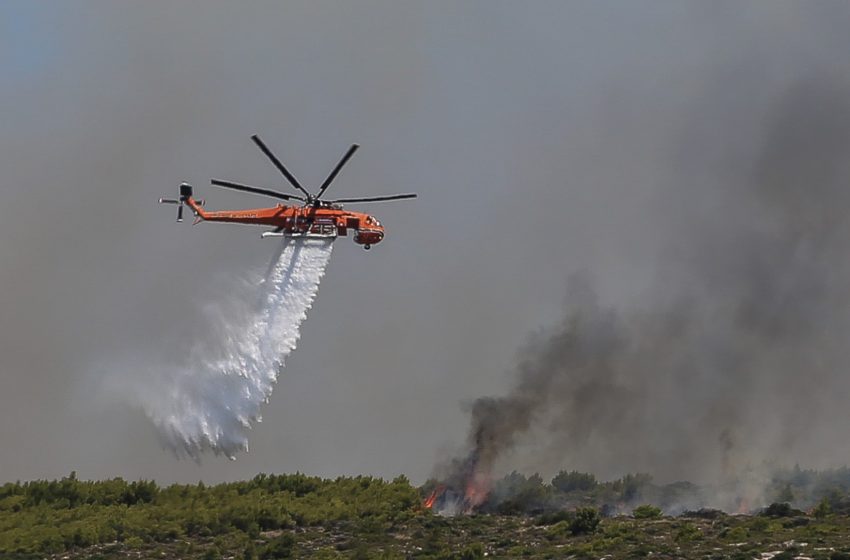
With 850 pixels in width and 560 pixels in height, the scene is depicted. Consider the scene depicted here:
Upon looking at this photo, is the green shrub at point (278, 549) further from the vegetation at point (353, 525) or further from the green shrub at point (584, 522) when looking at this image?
the green shrub at point (584, 522)

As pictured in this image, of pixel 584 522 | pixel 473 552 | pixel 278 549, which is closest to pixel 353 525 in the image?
pixel 278 549

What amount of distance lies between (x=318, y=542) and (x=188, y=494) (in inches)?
522

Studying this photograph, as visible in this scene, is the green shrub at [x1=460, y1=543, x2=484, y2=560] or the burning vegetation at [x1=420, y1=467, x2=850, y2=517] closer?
the green shrub at [x1=460, y1=543, x2=484, y2=560]

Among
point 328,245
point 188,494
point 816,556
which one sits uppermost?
point 328,245

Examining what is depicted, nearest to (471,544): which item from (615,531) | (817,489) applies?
(615,531)

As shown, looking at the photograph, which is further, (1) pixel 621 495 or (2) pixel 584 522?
(1) pixel 621 495

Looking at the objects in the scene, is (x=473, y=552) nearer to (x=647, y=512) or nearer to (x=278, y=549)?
(x=278, y=549)

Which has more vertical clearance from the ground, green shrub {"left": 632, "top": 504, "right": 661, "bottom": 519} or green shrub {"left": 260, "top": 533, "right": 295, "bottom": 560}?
green shrub {"left": 632, "top": 504, "right": 661, "bottom": 519}

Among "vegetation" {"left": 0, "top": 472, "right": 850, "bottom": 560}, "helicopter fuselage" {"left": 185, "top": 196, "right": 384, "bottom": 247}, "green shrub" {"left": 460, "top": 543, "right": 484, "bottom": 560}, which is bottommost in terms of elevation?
"green shrub" {"left": 460, "top": 543, "right": 484, "bottom": 560}

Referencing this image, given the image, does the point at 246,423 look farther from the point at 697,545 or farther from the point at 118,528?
the point at 697,545

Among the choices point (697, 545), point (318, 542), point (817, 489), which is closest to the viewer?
point (697, 545)

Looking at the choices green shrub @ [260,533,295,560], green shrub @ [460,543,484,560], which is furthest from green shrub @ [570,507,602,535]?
green shrub @ [260,533,295,560]

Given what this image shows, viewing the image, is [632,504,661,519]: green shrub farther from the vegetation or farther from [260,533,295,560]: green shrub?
[260,533,295,560]: green shrub

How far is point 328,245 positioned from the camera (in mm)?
86438
